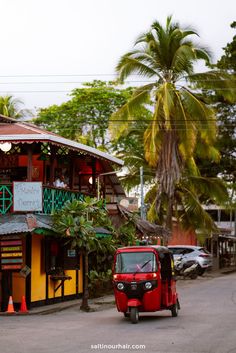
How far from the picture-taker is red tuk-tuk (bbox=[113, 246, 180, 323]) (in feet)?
59.6

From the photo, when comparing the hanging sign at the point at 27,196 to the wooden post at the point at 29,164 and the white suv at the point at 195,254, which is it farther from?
the white suv at the point at 195,254

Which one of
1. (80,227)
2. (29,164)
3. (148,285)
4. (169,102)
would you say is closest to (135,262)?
(148,285)

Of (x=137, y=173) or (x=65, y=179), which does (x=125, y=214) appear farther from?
(x=137, y=173)

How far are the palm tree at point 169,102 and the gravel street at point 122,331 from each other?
13985mm

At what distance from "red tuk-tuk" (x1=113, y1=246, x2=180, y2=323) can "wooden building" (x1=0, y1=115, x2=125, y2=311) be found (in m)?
3.80

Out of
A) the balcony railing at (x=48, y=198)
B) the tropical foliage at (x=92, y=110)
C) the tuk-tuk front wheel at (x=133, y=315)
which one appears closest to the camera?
the tuk-tuk front wheel at (x=133, y=315)

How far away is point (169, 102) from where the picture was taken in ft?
114

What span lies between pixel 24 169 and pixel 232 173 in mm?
25259

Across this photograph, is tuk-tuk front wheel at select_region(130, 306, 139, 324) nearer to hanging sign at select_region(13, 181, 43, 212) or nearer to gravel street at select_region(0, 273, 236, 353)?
gravel street at select_region(0, 273, 236, 353)

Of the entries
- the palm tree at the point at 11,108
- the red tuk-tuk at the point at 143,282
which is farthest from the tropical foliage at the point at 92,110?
the red tuk-tuk at the point at 143,282

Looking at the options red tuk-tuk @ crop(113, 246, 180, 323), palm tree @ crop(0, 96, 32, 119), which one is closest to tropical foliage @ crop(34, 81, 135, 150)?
palm tree @ crop(0, 96, 32, 119)

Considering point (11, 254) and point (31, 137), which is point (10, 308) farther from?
point (31, 137)

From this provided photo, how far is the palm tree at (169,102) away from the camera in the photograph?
117ft

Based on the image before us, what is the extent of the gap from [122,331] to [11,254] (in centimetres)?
764
